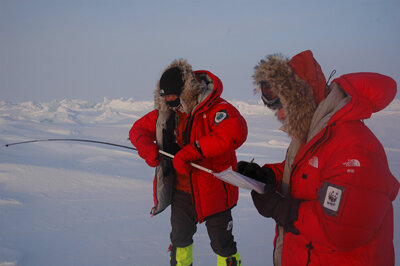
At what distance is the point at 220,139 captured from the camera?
5.85ft

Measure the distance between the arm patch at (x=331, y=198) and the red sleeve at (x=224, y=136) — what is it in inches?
32.5

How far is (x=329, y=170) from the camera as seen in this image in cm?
101

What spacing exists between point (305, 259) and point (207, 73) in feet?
4.56

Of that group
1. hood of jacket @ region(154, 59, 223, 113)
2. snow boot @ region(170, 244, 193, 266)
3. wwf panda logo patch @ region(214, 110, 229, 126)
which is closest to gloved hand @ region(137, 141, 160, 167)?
hood of jacket @ region(154, 59, 223, 113)

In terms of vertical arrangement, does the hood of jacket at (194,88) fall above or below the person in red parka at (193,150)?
above

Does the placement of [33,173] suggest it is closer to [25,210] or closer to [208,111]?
[25,210]

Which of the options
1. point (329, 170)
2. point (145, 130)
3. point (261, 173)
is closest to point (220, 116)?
point (261, 173)

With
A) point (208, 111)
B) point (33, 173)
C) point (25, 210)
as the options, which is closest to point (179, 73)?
point (208, 111)

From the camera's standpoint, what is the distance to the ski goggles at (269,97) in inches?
51.6

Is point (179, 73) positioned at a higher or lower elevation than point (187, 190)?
higher

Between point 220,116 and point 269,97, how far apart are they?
22.0 inches

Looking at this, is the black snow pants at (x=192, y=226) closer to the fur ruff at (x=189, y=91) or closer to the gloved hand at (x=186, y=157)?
the gloved hand at (x=186, y=157)

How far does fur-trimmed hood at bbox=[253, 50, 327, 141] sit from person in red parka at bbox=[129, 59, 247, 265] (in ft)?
1.99

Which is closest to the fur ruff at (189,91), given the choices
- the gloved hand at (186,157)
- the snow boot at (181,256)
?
the gloved hand at (186,157)
